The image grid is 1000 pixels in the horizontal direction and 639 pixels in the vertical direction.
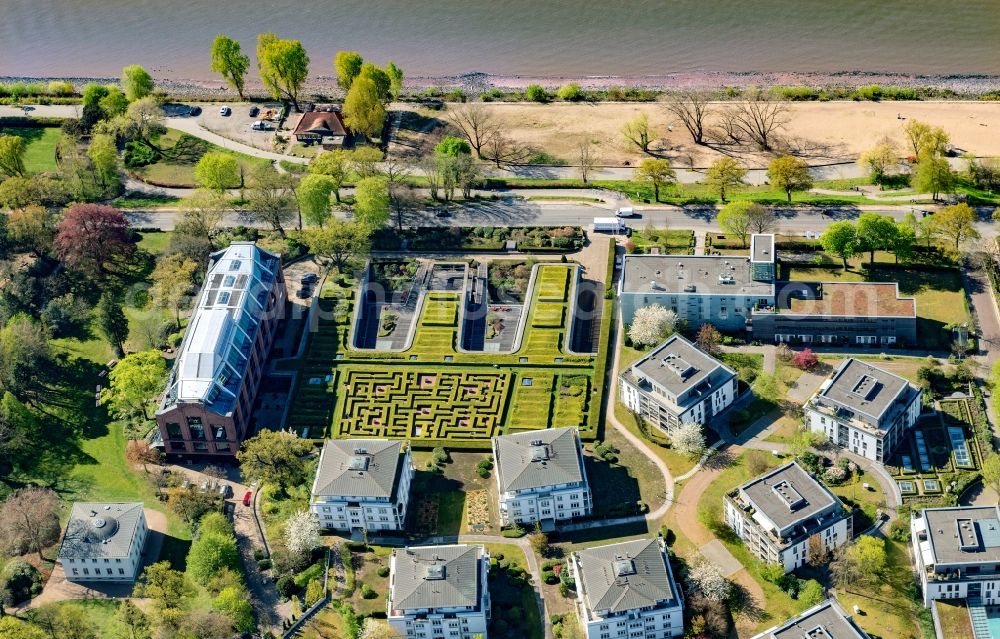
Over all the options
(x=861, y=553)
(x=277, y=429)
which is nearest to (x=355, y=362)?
(x=277, y=429)

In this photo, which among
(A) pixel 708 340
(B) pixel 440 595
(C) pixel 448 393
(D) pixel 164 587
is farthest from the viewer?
(A) pixel 708 340

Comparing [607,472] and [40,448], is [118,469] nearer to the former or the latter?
[40,448]

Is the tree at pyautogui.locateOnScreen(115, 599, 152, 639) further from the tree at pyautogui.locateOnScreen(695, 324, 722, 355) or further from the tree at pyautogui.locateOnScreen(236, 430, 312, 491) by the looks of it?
the tree at pyautogui.locateOnScreen(695, 324, 722, 355)

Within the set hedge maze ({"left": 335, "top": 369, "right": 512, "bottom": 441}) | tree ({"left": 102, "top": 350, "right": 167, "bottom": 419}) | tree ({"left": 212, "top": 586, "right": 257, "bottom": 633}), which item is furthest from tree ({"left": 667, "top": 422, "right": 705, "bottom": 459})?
tree ({"left": 102, "top": 350, "right": 167, "bottom": 419})

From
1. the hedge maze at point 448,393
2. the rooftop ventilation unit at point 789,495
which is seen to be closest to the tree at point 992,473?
the rooftop ventilation unit at point 789,495

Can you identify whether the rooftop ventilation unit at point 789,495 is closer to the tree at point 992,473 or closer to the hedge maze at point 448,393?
the tree at point 992,473

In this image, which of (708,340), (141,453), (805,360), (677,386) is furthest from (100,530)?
(805,360)

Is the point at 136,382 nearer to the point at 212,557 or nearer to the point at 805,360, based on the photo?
the point at 212,557
